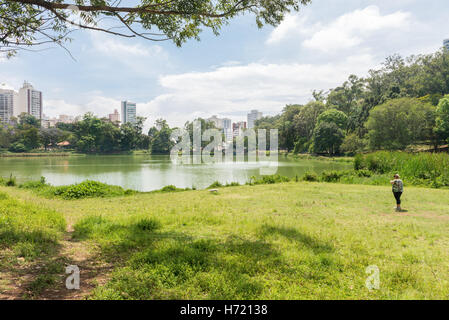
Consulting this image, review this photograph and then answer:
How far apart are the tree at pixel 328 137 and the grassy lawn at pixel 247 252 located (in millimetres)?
42523

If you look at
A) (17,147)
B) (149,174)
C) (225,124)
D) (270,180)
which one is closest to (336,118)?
(270,180)

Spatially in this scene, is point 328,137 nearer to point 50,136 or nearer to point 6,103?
point 50,136

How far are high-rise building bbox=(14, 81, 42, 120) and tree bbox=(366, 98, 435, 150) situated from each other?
132 m

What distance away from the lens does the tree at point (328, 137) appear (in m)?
46.9

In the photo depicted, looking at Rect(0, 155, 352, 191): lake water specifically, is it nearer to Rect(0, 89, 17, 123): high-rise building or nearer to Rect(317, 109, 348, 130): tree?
Rect(317, 109, 348, 130): tree

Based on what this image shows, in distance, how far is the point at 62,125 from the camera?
80.2 meters

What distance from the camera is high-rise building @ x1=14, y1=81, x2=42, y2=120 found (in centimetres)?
11875

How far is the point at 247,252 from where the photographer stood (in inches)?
160

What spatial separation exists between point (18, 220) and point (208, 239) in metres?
4.20

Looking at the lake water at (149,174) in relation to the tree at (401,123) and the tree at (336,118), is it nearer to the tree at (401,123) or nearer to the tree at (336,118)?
the tree at (401,123)

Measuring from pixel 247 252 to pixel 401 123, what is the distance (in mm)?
39916

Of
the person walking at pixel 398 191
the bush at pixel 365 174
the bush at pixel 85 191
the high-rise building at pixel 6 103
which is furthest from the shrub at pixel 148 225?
the high-rise building at pixel 6 103

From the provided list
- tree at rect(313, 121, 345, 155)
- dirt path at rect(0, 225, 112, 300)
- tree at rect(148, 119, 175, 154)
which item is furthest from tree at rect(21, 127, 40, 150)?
dirt path at rect(0, 225, 112, 300)

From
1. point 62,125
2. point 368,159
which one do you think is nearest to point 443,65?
point 368,159
